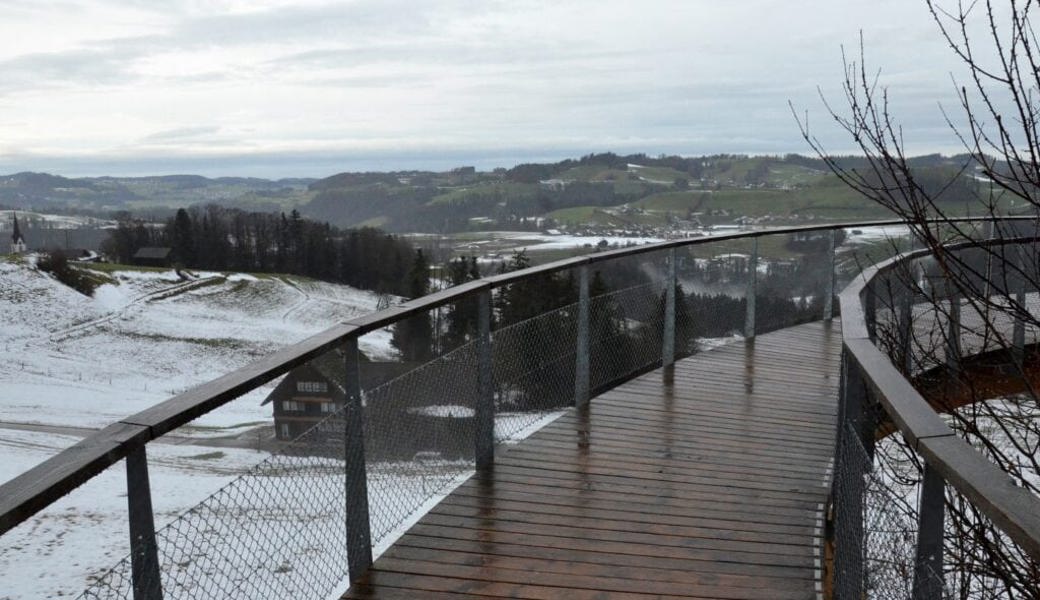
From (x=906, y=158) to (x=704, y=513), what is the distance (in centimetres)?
189

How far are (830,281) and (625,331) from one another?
3.73 meters

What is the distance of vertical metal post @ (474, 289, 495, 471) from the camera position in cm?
434

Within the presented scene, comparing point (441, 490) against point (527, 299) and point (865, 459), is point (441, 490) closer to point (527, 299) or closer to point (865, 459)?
point (865, 459)

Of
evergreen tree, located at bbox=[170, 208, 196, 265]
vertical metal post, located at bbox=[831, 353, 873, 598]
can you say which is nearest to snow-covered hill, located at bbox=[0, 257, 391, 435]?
evergreen tree, located at bbox=[170, 208, 196, 265]

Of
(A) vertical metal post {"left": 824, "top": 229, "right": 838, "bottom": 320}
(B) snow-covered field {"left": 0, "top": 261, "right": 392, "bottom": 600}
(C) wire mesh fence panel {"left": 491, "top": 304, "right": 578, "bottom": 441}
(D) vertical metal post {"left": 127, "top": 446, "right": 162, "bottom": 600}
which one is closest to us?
(D) vertical metal post {"left": 127, "top": 446, "right": 162, "bottom": 600}

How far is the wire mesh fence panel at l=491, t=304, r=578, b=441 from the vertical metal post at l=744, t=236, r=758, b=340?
116 inches

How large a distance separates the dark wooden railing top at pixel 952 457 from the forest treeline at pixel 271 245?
7488cm

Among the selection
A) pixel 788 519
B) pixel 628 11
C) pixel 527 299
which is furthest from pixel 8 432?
pixel 788 519

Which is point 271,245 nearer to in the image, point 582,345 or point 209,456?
point 209,456

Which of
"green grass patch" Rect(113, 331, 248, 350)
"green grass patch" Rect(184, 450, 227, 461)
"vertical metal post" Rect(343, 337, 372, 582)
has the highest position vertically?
"vertical metal post" Rect(343, 337, 372, 582)

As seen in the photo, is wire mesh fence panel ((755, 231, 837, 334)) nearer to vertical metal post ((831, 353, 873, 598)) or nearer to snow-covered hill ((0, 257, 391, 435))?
vertical metal post ((831, 353, 873, 598))

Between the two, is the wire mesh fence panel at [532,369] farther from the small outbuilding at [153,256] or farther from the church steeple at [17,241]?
the church steeple at [17,241]

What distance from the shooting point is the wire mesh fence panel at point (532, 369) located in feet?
15.8

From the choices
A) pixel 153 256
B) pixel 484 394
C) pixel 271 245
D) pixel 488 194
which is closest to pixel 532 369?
pixel 484 394
